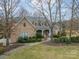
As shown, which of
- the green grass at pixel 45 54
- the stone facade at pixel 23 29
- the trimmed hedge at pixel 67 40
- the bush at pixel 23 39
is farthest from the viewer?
the stone facade at pixel 23 29

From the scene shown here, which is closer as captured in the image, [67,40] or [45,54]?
[45,54]

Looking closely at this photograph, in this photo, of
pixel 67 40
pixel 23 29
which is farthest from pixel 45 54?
pixel 23 29

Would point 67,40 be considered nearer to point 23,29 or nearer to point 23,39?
point 23,39

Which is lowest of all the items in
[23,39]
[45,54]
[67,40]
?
[45,54]

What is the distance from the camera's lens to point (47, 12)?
45000 mm

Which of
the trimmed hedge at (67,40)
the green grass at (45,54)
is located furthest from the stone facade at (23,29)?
the green grass at (45,54)

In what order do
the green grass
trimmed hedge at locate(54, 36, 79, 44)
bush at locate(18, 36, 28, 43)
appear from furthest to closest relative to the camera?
bush at locate(18, 36, 28, 43), trimmed hedge at locate(54, 36, 79, 44), the green grass

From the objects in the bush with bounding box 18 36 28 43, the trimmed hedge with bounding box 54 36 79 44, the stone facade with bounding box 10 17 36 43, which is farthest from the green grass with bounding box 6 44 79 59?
the stone facade with bounding box 10 17 36 43

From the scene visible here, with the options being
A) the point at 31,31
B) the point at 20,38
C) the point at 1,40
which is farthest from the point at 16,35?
the point at 1,40

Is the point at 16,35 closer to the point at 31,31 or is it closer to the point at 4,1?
the point at 31,31

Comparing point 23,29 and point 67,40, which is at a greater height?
point 23,29

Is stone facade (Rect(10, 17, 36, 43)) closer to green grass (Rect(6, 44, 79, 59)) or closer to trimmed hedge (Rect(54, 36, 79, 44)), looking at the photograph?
trimmed hedge (Rect(54, 36, 79, 44))

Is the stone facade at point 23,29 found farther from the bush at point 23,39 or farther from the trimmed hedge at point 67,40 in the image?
the trimmed hedge at point 67,40

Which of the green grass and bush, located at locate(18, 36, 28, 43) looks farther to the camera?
bush, located at locate(18, 36, 28, 43)
